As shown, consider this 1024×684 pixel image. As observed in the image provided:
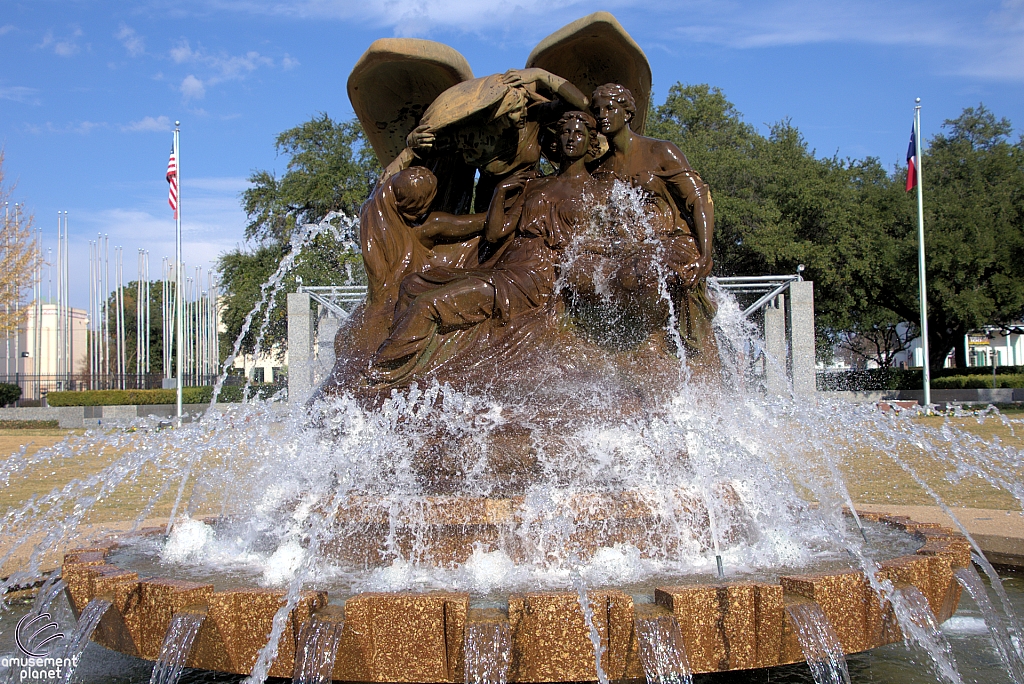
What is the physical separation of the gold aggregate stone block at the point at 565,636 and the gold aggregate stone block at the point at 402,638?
0.23m

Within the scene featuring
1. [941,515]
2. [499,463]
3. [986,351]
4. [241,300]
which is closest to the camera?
[499,463]

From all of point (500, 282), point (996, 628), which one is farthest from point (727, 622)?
point (500, 282)

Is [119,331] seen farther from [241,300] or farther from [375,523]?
[375,523]

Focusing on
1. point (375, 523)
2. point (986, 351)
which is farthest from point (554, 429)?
point (986, 351)

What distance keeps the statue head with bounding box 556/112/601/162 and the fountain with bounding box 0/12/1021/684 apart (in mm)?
17

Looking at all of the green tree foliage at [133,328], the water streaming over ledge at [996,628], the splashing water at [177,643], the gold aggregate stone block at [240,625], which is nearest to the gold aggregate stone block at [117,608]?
the splashing water at [177,643]

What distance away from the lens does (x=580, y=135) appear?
19.5 ft

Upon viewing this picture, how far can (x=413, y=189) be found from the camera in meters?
6.21

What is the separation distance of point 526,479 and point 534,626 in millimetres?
1581

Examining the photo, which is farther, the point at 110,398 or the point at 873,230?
the point at 873,230

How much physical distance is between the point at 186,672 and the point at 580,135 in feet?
13.6

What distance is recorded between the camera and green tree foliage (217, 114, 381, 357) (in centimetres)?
3136

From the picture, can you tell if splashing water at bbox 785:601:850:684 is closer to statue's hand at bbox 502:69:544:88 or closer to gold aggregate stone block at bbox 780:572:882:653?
gold aggregate stone block at bbox 780:572:882:653

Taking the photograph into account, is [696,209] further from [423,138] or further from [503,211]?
[423,138]
